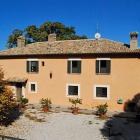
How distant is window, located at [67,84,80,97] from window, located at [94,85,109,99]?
6.38ft

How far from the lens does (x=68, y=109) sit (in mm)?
28984

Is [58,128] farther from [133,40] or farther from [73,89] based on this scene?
[133,40]

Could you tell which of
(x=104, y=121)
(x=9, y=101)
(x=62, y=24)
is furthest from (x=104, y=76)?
(x=62, y=24)

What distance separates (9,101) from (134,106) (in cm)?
1287

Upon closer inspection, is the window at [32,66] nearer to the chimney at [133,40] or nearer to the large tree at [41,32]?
the chimney at [133,40]

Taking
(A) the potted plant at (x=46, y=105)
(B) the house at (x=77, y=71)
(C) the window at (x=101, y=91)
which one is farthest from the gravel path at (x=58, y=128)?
(B) the house at (x=77, y=71)

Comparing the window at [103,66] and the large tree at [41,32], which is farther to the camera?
the large tree at [41,32]

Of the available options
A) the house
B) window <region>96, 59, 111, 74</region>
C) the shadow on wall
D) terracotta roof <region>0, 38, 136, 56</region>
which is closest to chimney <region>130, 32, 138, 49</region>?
the house

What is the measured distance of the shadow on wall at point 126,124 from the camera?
1958 centimetres

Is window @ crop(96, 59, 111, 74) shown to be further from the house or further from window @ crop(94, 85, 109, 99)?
window @ crop(94, 85, 109, 99)

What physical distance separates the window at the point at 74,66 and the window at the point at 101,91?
2651mm

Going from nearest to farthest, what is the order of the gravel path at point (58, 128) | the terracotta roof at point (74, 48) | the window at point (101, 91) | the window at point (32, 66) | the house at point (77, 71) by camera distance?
the gravel path at point (58, 128) → the house at point (77, 71) → the window at point (101, 91) → the terracotta roof at point (74, 48) → the window at point (32, 66)

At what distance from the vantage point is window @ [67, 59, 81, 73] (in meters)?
29.5

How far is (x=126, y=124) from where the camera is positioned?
75.8 feet
